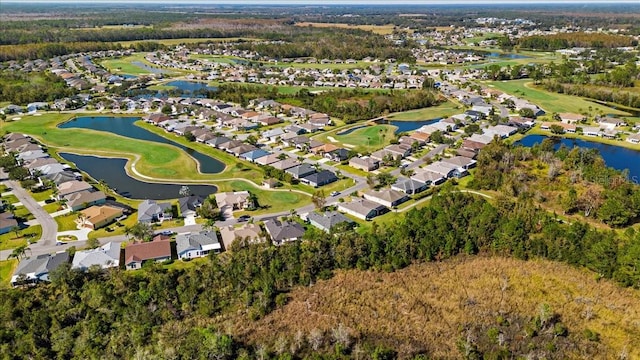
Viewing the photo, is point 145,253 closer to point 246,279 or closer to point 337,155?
point 246,279

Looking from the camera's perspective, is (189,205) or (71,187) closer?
(189,205)

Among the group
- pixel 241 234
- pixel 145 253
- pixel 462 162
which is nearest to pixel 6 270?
pixel 145 253

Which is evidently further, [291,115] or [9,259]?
[291,115]

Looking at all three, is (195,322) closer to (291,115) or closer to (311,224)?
(311,224)

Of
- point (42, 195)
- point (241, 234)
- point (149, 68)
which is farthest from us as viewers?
point (149, 68)

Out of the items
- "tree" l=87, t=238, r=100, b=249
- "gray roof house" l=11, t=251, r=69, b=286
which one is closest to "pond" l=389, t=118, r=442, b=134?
"tree" l=87, t=238, r=100, b=249

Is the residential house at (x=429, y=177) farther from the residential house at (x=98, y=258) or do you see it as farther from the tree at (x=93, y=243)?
the tree at (x=93, y=243)

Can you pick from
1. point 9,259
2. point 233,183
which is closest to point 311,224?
point 233,183
